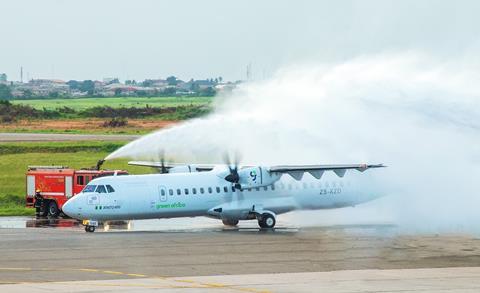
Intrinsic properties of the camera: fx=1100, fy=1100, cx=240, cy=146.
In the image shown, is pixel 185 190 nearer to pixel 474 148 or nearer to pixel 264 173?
pixel 264 173

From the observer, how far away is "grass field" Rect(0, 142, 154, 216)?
197ft

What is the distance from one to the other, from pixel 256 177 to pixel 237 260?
11465 mm

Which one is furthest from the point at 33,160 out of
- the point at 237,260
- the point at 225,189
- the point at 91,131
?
the point at 237,260

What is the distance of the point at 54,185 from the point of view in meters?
53.8

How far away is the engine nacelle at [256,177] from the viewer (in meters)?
45.0

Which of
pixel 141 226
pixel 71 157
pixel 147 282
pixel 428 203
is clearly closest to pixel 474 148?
pixel 428 203

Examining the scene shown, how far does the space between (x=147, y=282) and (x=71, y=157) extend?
4853cm

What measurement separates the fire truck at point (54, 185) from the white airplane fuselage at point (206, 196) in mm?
9323

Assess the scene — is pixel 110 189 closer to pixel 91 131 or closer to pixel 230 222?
pixel 230 222

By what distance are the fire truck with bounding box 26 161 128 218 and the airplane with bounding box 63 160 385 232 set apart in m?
6.16

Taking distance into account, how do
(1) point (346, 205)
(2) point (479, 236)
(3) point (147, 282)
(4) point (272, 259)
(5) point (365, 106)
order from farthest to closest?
(1) point (346, 205) < (5) point (365, 106) < (2) point (479, 236) < (4) point (272, 259) < (3) point (147, 282)

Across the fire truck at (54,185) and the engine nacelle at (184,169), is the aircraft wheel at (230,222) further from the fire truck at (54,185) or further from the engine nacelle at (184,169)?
the fire truck at (54,185)

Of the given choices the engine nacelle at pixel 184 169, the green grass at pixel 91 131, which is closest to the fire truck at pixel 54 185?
the engine nacelle at pixel 184 169

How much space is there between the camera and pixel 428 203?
4359cm
